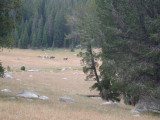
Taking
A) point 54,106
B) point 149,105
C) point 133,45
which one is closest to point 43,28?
point 133,45

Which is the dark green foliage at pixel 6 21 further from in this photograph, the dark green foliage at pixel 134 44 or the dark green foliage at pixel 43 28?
the dark green foliage at pixel 43 28

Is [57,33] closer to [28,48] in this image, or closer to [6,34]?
[28,48]

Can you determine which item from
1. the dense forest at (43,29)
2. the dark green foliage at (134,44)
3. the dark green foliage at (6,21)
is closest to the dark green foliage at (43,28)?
the dense forest at (43,29)

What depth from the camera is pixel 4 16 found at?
Answer: 516 inches

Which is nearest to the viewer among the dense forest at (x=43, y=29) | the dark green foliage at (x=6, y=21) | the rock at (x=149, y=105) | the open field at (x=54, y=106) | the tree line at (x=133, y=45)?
the open field at (x=54, y=106)

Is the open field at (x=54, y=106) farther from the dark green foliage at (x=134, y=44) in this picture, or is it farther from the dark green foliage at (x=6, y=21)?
the dark green foliage at (x=134, y=44)

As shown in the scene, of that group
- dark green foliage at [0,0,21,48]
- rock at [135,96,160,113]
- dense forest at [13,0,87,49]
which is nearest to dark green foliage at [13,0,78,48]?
dense forest at [13,0,87,49]

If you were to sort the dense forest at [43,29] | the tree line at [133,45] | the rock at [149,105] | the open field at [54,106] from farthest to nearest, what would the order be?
the dense forest at [43,29], the rock at [149,105], the tree line at [133,45], the open field at [54,106]

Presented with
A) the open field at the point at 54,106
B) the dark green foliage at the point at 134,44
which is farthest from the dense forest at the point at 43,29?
the dark green foliage at the point at 134,44

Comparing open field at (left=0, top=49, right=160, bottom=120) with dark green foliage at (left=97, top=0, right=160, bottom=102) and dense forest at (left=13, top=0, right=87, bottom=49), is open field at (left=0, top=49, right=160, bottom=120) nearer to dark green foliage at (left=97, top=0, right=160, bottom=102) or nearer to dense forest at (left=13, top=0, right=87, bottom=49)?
dark green foliage at (left=97, top=0, right=160, bottom=102)

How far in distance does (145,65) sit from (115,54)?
246cm

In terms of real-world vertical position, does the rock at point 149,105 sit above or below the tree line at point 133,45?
below

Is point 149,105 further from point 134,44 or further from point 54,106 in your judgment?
point 54,106

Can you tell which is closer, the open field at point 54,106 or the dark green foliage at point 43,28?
the open field at point 54,106
